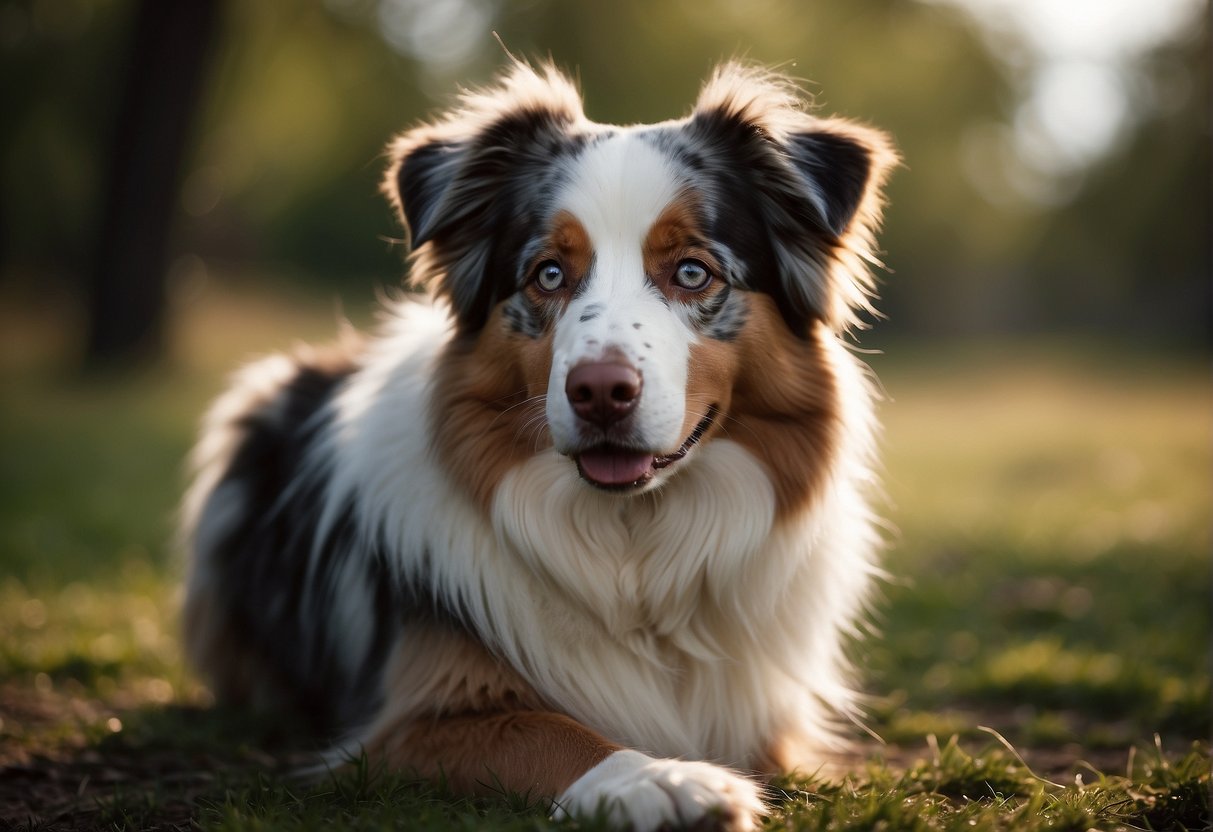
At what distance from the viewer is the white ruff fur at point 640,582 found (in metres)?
3.72

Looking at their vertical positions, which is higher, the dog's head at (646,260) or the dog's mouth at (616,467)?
the dog's head at (646,260)

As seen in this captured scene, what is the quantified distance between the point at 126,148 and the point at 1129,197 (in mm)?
30250

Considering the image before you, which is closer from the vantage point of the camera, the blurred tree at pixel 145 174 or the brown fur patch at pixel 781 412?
the brown fur patch at pixel 781 412

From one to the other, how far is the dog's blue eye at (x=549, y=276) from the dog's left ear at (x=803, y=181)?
771mm

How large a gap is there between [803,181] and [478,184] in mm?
1260

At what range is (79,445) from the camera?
1178cm

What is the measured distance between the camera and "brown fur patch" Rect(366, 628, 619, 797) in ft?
10.6

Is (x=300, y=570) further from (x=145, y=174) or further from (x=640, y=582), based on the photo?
(x=145, y=174)

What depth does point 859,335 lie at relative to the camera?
21.3 m

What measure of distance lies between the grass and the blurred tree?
6.20 ft

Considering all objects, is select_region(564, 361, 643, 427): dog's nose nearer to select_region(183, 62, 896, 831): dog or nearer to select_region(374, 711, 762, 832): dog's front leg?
select_region(183, 62, 896, 831): dog

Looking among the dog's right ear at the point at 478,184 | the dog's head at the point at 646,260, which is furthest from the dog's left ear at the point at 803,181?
the dog's right ear at the point at 478,184

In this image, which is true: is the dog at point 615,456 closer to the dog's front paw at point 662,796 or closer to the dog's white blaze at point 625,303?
the dog's white blaze at point 625,303

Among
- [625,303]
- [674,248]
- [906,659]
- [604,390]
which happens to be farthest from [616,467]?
[906,659]
